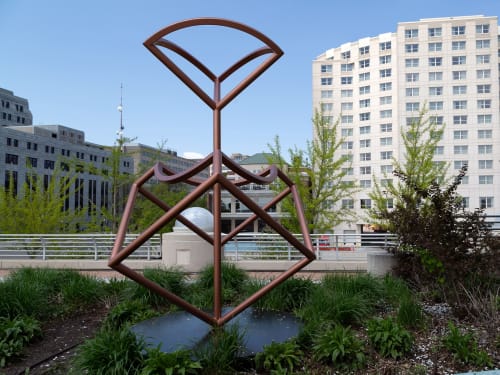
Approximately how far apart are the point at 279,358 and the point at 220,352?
709 millimetres

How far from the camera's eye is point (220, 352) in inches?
203

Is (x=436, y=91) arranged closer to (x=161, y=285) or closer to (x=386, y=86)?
(x=386, y=86)

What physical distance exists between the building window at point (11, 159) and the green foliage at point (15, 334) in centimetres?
6301

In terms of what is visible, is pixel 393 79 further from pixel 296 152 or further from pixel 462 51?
pixel 296 152

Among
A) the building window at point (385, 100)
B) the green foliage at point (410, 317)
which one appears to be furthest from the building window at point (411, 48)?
the green foliage at point (410, 317)

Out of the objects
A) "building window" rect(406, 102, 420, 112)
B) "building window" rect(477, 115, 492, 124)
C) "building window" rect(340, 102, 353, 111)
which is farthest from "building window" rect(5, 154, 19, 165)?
"building window" rect(477, 115, 492, 124)

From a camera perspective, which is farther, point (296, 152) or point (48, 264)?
point (296, 152)

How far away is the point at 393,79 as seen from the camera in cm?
6056

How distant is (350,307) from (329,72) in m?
61.8

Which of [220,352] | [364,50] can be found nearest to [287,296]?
[220,352]

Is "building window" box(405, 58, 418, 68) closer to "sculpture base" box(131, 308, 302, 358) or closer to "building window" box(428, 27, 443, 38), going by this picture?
"building window" box(428, 27, 443, 38)

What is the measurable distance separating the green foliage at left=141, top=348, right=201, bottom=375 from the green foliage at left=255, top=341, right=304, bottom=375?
80 centimetres

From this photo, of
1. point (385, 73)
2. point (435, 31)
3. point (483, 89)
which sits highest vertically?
point (435, 31)

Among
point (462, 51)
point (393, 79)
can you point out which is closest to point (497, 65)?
point (462, 51)
